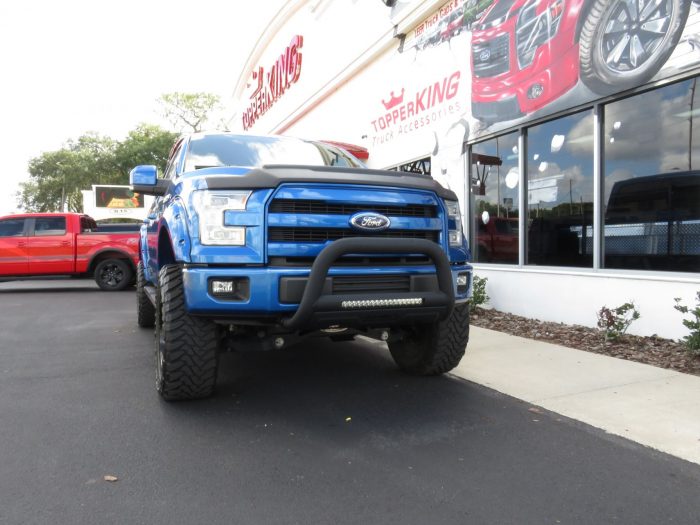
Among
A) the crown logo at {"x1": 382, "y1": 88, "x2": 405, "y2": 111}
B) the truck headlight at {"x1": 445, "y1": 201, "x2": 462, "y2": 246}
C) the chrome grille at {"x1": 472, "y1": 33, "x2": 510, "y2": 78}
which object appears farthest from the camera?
the crown logo at {"x1": 382, "y1": 88, "x2": 405, "y2": 111}

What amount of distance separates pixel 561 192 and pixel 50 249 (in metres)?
11.2

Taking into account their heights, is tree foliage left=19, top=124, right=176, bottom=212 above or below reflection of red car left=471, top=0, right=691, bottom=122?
above

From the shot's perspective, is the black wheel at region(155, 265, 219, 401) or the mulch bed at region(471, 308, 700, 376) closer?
the black wheel at region(155, 265, 219, 401)

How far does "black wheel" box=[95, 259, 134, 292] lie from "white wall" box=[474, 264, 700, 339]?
8598 millimetres

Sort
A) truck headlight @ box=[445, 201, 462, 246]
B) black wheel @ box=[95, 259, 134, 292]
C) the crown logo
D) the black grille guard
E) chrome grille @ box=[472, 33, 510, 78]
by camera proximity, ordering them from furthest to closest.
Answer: black wheel @ box=[95, 259, 134, 292] → the crown logo → chrome grille @ box=[472, 33, 510, 78] → truck headlight @ box=[445, 201, 462, 246] → the black grille guard

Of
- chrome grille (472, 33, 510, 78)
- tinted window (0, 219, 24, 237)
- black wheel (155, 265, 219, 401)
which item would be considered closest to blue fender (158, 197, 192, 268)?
black wheel (155, 265, 219, 401)

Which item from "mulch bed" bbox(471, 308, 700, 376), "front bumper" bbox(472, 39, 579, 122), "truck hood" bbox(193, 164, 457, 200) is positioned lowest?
"mulch bed" bbox(471, 308, 700, 376)

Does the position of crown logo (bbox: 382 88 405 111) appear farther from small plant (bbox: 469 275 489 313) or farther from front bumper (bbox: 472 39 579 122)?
small plant (bbox: 469 275 489 313)

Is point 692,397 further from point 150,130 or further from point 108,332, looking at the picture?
point 150,130

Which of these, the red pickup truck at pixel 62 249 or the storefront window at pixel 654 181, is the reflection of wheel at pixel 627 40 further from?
the red pickup truck at pixel 62 249

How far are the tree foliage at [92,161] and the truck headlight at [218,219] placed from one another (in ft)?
129

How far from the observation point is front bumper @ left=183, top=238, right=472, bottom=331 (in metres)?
3.18

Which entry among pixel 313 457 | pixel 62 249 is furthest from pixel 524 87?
pixel 62 249

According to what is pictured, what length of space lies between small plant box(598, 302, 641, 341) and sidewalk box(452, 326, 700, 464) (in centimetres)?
50
